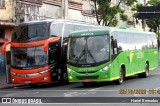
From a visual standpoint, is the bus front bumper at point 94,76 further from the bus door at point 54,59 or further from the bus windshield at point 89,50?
the bus door at point 54,59

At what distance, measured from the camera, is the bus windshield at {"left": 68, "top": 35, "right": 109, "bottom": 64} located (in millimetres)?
20875

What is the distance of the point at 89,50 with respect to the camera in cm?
2103

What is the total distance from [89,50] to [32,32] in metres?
3.67

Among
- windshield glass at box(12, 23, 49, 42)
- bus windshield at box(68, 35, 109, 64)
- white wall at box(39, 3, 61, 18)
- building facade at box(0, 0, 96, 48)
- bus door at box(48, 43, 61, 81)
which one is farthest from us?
white wall at box(39, 3, 61, 18)

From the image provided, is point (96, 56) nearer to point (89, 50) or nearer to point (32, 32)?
point (89, 50)

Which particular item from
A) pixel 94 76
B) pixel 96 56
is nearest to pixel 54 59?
pixel 96 56

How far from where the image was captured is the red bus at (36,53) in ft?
73.7

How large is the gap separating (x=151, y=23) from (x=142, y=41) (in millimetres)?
34382

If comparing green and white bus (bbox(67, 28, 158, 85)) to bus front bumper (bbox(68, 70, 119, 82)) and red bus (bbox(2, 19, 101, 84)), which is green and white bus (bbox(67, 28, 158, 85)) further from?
red bus (bbox(2, 19, 101, 84))

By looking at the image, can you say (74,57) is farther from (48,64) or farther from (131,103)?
(131,103)

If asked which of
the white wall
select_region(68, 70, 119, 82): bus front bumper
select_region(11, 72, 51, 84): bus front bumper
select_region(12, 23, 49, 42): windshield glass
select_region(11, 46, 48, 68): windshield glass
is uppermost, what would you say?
the white wall

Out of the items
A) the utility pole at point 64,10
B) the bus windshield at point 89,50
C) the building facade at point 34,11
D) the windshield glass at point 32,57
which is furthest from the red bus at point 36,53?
the utility pole at point 64,10

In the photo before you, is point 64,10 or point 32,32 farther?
point 64,10

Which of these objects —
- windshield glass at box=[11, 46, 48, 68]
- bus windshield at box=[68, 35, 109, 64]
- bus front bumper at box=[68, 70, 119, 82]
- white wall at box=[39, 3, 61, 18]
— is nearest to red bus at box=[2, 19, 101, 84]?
windshield glass at box=[11, 46, 48, 68]
